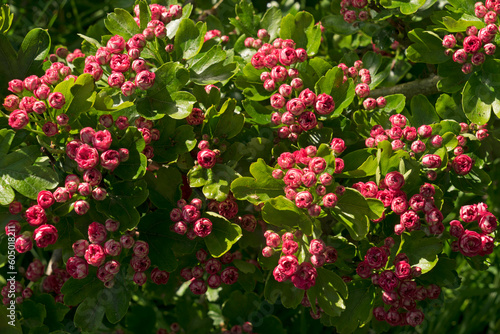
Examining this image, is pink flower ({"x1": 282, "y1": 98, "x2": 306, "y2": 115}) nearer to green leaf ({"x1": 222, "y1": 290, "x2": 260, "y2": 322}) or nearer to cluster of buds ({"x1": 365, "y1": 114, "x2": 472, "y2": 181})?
cluster of buds ({"x1": 365, "y1": 114, "x2": 472, "y2": 181})

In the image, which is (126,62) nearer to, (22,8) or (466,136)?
(466,136)

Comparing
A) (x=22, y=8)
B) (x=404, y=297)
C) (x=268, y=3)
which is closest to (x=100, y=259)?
(x=404, y=297)

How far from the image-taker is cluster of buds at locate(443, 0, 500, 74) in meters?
1.31

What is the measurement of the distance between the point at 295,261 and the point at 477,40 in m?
0.77

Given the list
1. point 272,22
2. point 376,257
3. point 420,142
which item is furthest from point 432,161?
point 272,22

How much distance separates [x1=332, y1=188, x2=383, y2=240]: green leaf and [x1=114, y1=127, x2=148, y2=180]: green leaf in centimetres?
49

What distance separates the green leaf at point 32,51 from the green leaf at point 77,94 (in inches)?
11.6

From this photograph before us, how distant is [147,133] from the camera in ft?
4.16

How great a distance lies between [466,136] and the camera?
56.4 inches

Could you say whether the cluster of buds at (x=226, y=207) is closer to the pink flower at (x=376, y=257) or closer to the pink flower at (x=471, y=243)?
the pink flower at (x=376, y=257)

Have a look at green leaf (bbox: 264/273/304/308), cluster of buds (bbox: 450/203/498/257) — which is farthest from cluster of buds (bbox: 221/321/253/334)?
cluster of buds (bbox: 450/203/498/257)

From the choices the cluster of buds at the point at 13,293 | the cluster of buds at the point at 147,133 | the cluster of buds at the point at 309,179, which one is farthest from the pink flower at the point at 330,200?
the cluster of buds at the point at 13,293

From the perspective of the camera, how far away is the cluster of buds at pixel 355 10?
61.3 inches

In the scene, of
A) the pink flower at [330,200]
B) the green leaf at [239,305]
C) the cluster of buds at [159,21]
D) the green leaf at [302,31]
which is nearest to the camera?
the pink flower at [330,200]
